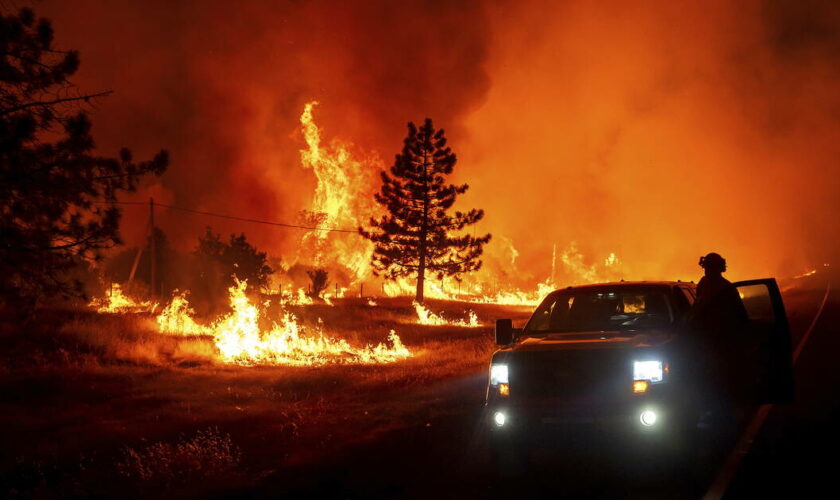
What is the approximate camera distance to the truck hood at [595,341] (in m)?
6.07

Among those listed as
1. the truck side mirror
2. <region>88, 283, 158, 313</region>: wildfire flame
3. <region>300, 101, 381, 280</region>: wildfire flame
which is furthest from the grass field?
<region>300, 101, 381, 280</region>: wildfire flame

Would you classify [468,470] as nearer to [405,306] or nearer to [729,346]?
[729,346]

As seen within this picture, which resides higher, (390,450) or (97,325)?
(97,325)

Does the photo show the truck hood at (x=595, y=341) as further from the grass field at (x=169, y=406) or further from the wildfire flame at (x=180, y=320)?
the wildfire flame at (x=180, y=320)

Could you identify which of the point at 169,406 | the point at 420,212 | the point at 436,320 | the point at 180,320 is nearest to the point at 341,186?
the point at 420,212

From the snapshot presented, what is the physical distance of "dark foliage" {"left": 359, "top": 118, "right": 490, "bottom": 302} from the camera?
4050cm

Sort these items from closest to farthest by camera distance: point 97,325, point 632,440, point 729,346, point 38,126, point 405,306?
point 632,440 → point 729,346 → point 38,126 → point 97,325 → point 405,306

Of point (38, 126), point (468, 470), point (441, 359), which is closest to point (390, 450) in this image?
point (468, 470)

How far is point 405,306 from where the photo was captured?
38.4 metres

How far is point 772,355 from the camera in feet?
24.4

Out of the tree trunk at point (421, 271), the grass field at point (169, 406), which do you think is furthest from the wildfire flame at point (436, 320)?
the grass field at point (169, 406)

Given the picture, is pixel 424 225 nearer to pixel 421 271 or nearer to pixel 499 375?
pixel 421 271

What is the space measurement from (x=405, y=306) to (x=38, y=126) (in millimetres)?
30467

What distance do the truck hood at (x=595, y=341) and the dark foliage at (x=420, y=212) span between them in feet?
110
